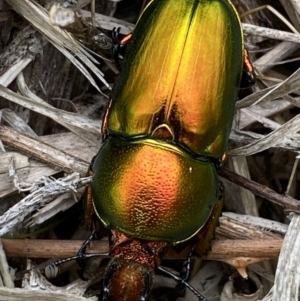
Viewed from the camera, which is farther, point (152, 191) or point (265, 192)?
point (265, 192)

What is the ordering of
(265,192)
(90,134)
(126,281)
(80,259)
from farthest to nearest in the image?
(90,134) < (265,192) < (80,259) < (126,281)

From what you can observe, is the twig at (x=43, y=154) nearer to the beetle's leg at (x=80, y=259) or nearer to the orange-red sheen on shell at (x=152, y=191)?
the orange-red sheen on shell at (x=152, y=191)

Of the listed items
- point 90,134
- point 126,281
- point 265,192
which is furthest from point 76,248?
point 265,192

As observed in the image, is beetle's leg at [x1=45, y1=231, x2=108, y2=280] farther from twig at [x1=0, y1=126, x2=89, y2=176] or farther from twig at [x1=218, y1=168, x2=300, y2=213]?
twig at [x1=218, y1=168, x2=300, y2=213]

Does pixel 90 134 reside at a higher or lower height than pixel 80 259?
higher

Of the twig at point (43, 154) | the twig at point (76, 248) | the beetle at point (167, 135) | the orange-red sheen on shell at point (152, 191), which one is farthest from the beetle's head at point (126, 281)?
the twig at point (43, 154)

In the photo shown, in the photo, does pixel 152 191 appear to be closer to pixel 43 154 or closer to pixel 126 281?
pixel 126 281

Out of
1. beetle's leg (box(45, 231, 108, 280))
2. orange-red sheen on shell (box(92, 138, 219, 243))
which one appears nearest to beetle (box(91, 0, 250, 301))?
orange-red sheen on shell (box(92, 138, 219, 243))
